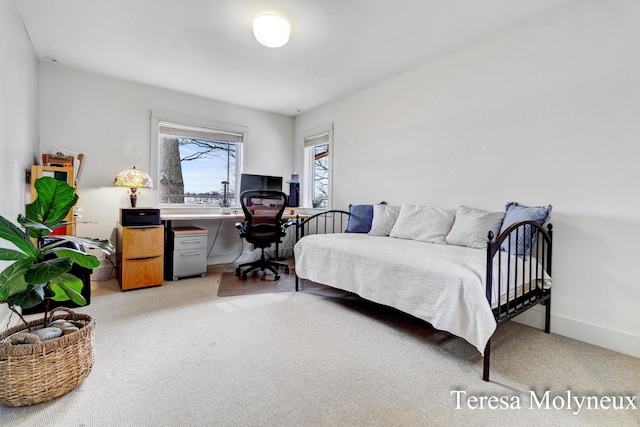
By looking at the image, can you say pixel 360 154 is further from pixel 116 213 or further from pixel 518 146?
pixel 116 213

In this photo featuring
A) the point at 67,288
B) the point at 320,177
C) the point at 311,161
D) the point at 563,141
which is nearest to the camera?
the point at 67,288

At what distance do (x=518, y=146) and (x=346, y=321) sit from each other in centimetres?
192

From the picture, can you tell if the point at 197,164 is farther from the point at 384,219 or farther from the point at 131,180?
the point at 384,219

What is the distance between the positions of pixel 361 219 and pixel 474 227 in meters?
1.27

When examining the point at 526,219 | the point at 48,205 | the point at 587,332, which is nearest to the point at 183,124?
the point at 48,205

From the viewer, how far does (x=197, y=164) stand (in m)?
4.23

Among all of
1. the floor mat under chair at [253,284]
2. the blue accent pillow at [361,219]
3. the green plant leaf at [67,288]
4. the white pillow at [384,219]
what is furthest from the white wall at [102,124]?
the white pillow at [384,219]

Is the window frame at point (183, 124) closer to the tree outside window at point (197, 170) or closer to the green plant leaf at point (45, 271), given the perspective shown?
the tree outside window at point (197, 170)

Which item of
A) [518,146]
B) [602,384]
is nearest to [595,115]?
[518,146]


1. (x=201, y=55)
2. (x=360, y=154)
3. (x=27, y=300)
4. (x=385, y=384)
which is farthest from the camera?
(x=360, y=154)

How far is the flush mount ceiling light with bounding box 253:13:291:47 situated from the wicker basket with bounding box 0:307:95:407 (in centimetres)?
225

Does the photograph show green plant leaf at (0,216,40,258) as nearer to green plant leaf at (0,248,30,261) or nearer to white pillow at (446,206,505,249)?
green plant leaf at (0,248,30,261)

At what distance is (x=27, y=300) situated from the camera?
129 cm

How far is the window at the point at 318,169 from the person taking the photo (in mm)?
4355
